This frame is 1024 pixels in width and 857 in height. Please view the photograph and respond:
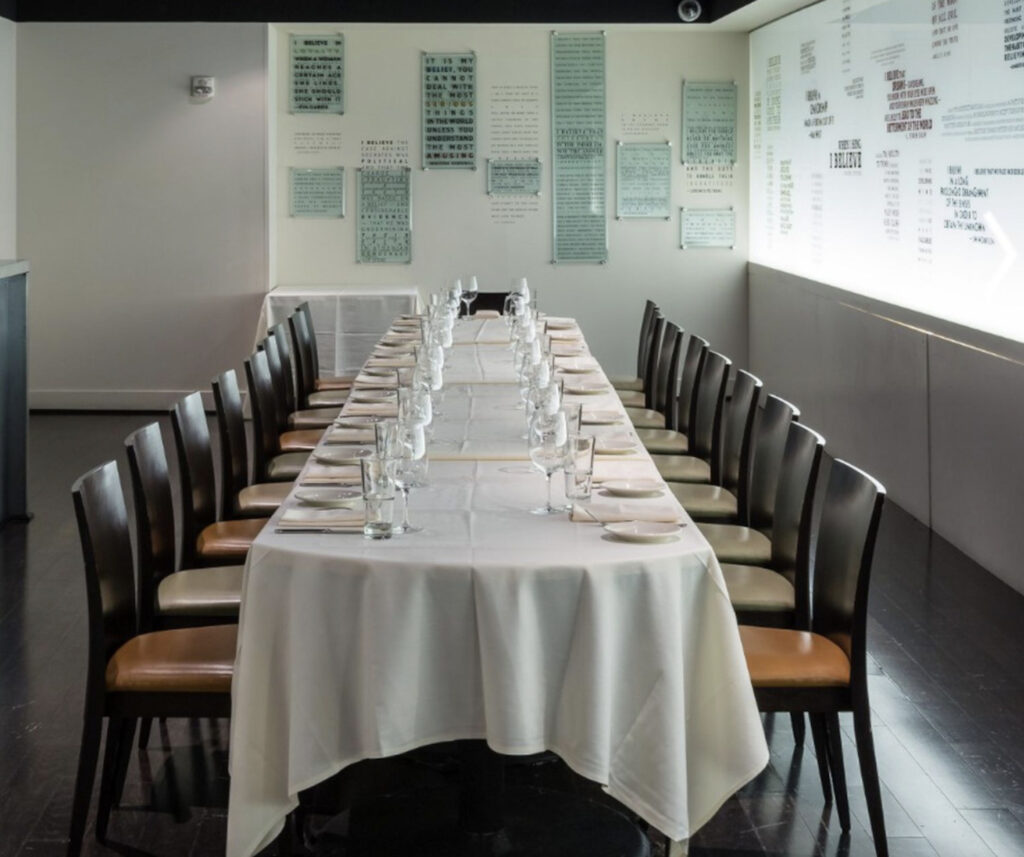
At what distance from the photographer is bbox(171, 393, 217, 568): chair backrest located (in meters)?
4.57

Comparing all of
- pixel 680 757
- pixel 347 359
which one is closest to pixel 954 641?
pixel 680 757

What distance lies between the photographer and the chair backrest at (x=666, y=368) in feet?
22.7

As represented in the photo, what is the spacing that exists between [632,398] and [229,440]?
2.89 m

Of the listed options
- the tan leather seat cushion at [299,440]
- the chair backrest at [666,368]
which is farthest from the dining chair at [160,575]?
the chair backrest at [666,368]

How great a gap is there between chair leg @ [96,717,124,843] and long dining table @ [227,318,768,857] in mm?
500

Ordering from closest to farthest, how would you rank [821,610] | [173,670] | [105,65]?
[173,670] → [821,610] → [105,65]

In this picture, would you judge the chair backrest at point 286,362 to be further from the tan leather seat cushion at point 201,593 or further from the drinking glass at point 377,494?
the drinking glass at point 377,494

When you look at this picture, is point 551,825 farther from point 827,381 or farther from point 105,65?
point 105,65

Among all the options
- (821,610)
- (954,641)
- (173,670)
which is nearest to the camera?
(173,670)

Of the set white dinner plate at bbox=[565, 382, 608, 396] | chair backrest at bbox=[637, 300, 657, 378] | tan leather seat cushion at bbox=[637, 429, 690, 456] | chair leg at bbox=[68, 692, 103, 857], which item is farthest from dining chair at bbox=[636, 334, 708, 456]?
chair leg at bbox=[68, 692, 103, 857]

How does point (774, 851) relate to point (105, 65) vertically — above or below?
below

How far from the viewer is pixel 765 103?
10.2m

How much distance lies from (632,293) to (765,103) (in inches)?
64.4

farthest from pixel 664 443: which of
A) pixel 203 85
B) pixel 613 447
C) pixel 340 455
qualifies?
pixel 203 85
